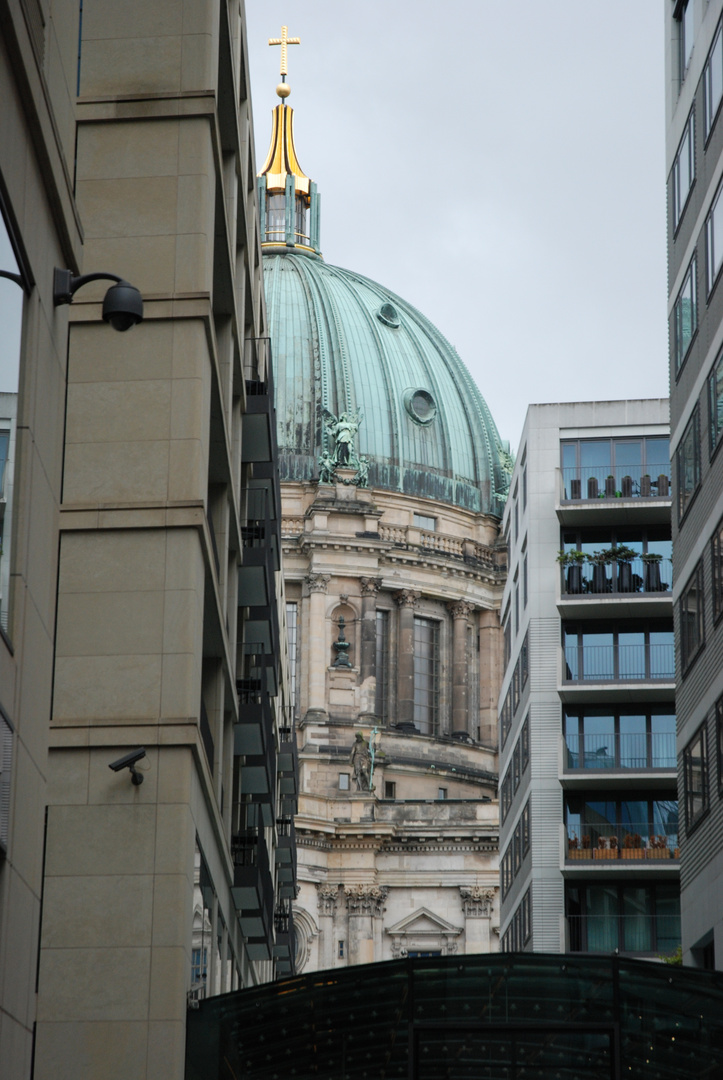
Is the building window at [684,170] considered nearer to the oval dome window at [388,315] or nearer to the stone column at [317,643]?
the stone column at [317,643]

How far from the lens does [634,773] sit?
57688 millimetres

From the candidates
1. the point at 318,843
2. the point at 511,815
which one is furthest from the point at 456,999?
the point at 318,843

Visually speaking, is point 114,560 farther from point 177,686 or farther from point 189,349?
point 189,349

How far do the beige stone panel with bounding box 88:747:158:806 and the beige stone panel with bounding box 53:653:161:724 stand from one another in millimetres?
441

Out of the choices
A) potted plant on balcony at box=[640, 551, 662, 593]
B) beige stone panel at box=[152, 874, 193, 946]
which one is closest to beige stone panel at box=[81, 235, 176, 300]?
beige stone panel at box=[152, 874, 193, 946]

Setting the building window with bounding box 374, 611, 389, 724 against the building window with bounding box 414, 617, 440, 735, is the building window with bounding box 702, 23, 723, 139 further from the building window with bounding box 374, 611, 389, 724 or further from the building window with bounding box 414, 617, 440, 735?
the building window with bounding box 414, 617, 440, 735

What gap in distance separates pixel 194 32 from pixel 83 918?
12562 millimetres

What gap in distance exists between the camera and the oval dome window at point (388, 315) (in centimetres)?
11725

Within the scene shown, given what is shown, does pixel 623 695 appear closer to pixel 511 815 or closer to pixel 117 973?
pixel 511 815

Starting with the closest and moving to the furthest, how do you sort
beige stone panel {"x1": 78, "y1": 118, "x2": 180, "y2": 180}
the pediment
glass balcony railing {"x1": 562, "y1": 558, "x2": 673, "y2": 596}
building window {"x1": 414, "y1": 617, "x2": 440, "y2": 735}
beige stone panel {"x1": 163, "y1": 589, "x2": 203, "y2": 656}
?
beige stone panel {"x1": 163, "y1": 589, "x2": 203, "y2": 656}
beige stone panel {"x1": 78, "y1": 118, "x2": 180, "y2": 180}
glass balcony railing {"x1": 562, "y1": 558, "x2": 673, "y2": 596}
the pediment
building window {"x1": 414, "y1": 617, "x2": 440, "y2": 735}

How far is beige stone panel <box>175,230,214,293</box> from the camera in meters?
27.8

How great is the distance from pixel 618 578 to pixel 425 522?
52.0 metres

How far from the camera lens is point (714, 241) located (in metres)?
35.2

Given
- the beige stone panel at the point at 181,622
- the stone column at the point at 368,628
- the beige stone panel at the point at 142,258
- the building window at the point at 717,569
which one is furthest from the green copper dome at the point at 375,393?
the beige stone panel at the point at 181,622
